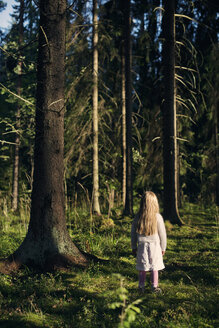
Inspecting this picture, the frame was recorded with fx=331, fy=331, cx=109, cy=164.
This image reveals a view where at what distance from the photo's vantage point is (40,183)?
6.19 meters

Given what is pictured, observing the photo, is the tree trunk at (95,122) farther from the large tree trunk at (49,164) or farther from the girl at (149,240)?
the girl at (149,240)

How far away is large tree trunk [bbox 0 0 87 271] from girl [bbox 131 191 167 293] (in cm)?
150

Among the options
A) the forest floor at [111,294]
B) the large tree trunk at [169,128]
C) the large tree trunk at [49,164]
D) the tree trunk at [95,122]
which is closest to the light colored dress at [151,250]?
the forest floor at [111,294]

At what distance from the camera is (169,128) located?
10.9 meters

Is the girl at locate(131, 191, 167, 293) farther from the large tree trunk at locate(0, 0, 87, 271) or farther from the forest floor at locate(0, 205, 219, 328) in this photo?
the large tree trunk at locate(0, 0, 87, 271)

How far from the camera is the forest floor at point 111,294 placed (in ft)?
13.5

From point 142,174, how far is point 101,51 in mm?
6095

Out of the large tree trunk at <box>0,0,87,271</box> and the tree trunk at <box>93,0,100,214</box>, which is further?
the tree trunk at <box>93,0,100,214</box>

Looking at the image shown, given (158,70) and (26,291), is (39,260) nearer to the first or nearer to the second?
(26,291)

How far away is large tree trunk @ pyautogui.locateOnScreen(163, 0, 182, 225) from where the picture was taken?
10.8 metres

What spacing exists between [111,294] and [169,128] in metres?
7.04

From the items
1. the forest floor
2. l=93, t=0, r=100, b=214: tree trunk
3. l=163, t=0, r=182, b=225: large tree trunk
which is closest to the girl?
the forest floor

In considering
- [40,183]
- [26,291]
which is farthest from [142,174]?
[26,291]

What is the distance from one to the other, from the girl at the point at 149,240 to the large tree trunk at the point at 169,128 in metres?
5.63
